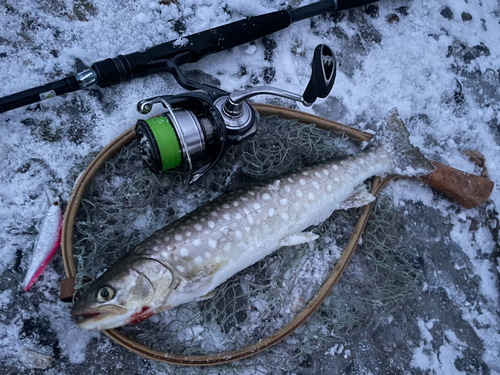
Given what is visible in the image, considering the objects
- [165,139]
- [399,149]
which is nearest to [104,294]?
[165,139]

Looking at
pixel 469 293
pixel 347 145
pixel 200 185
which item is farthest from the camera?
pixel 469 293

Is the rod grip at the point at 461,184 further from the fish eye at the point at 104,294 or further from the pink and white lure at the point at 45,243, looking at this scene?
the pink and white lure at the point at 45,243

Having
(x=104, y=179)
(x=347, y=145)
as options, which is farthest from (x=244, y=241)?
(x=347, y=145)

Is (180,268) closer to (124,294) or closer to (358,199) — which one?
(124,294)

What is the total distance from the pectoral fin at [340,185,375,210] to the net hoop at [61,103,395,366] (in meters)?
0.09

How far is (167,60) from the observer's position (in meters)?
2.40

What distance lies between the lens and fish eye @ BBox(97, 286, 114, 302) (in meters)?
1.81

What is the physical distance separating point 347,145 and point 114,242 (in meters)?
1.68

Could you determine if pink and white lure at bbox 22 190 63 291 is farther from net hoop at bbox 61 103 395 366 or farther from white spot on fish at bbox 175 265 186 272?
white spot on fish at bbox 175 265 186 272

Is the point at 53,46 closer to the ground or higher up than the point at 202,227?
higher up

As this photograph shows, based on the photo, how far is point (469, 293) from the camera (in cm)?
296

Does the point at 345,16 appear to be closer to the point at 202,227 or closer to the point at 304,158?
the point at 304,158

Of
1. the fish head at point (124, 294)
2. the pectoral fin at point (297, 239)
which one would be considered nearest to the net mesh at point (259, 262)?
the pectoral fin at point (297, 239)

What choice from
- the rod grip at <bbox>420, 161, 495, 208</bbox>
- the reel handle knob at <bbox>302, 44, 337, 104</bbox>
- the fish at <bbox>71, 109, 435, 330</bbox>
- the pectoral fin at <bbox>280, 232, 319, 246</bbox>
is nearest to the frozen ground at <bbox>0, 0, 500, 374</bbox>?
the rod grip at <bbox>420, 161, 495, 208</bbox>
